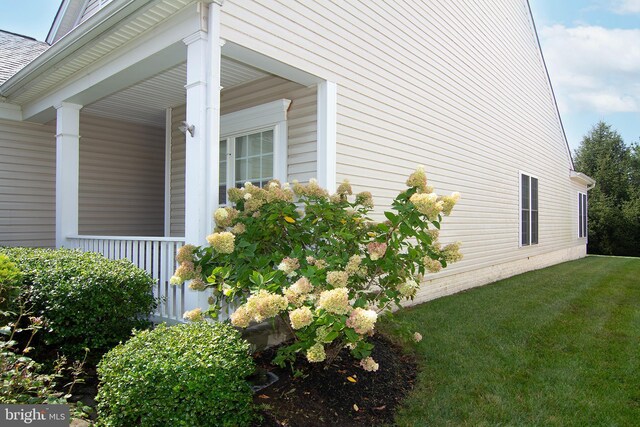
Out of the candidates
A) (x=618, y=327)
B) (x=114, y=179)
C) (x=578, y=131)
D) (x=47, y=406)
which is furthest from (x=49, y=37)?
(x=578, y=131)

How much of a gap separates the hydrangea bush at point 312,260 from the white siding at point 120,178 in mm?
4368

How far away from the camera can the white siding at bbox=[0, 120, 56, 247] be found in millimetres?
5855

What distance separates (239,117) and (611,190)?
26.7 metres

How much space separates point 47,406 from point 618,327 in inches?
235

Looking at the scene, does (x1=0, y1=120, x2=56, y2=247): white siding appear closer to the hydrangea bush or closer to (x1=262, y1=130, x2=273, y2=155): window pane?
(x1=262, y1=130, x2=273, y2=155): window pane

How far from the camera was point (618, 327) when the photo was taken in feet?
17.2

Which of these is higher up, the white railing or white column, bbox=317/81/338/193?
white column, bbox=317/81/338/193

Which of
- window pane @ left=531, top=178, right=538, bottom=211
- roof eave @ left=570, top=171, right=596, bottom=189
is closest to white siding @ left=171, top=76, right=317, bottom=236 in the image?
window pane @ left=531, top=178, right=538, bottom=211

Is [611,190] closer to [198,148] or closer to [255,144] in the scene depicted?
[255,144]

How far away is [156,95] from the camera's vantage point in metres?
5.88

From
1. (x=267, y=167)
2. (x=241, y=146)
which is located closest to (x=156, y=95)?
(x=241, y=146)

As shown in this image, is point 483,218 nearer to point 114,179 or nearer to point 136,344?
point 114,179

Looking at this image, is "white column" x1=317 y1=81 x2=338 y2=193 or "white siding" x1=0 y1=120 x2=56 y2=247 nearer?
"white column" x1=317 y1=81 x2=338 y2=193

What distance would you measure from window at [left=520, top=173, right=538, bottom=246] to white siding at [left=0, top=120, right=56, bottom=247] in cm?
999
